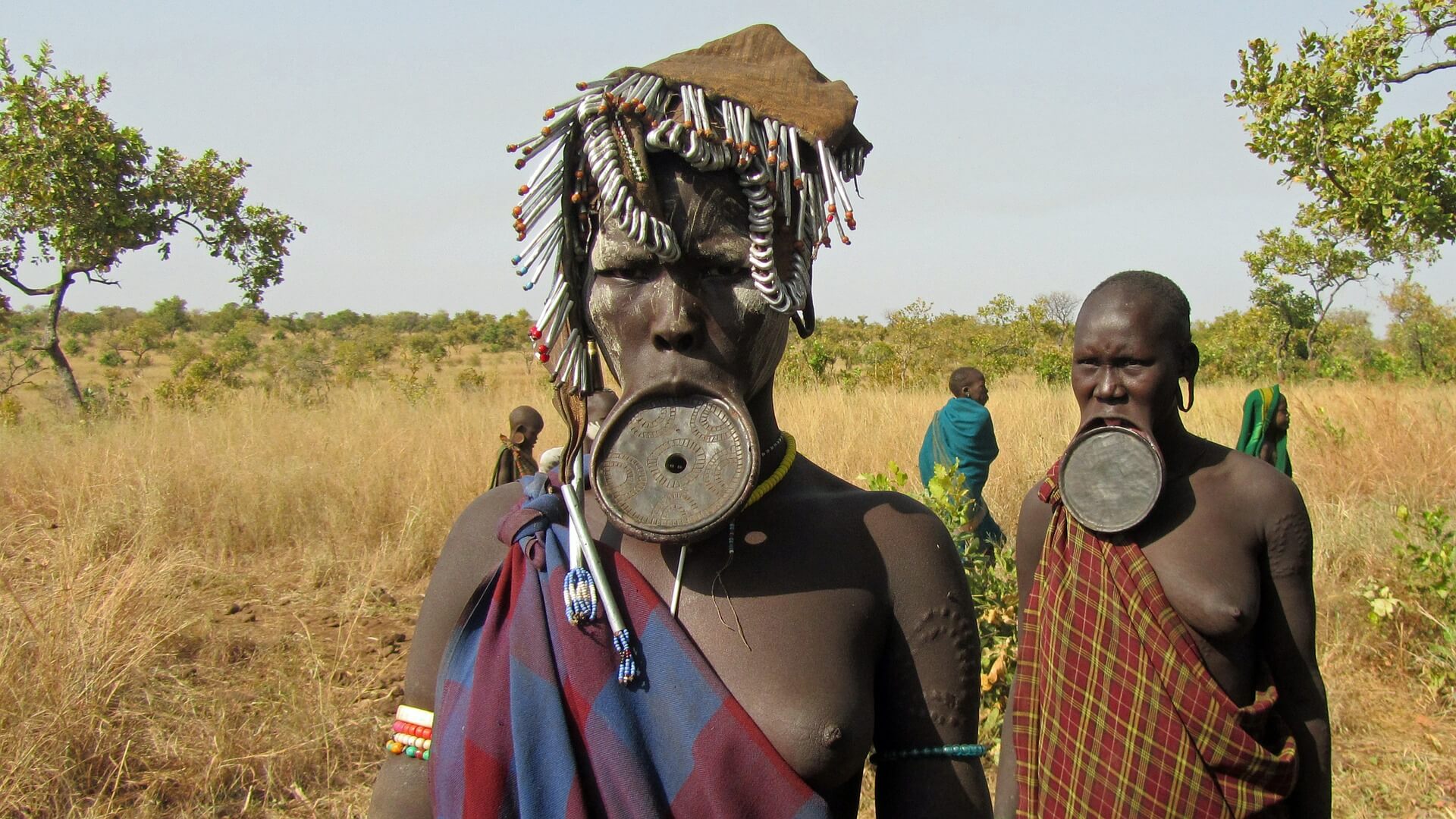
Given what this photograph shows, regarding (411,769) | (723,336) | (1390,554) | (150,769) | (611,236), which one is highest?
(611,236)

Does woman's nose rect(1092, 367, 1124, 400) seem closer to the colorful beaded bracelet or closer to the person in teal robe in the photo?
→ the colorful beaded bracelet

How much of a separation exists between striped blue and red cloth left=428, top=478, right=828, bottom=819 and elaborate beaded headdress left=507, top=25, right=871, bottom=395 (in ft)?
1.16

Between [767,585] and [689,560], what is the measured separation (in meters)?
0.10

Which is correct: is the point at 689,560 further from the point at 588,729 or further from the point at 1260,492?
the point at 1260,492

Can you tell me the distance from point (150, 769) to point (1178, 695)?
3.48m

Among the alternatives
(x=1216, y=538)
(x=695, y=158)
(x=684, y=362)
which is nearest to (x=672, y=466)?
(x=684, y=362)

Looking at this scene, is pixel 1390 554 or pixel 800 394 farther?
pixel 800 394

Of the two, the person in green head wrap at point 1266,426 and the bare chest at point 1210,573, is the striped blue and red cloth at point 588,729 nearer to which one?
the bare chest at point 1210,573

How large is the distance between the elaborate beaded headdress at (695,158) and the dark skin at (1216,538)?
1.08 m

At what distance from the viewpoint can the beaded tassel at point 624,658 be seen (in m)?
1.17

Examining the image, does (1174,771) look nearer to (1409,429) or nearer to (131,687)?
(131,687)

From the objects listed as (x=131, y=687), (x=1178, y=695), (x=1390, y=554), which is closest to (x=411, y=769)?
(x=1178, y=695)

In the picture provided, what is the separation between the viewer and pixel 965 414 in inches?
260

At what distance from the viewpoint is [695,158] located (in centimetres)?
124
